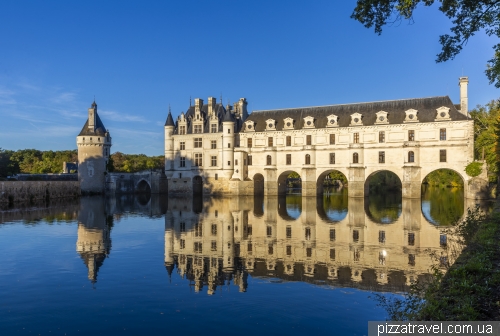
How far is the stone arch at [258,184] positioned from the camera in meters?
50.1

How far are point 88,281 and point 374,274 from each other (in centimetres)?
818

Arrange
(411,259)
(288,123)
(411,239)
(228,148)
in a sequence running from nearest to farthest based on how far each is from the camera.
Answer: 1. (411,259)
2. (411,239)
3. (288,123)
4. (228,148)

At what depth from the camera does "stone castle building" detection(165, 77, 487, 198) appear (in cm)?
3997

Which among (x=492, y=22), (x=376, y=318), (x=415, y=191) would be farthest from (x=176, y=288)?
(x=415, y=191)

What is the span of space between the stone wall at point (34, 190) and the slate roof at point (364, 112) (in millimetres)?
25012

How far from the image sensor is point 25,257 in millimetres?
14477

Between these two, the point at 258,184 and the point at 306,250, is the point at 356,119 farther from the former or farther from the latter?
the point at 306,250

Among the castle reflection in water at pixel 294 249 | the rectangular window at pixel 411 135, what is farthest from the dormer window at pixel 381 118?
the castle reflection in water at pixel 294 249

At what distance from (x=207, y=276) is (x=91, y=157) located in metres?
49.6

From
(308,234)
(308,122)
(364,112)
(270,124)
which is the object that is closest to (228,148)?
(270,124)

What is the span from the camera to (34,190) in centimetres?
4425

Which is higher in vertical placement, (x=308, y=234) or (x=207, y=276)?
(x=308, y=234)

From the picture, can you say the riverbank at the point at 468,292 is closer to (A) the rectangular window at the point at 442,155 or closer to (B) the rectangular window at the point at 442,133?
(A) the rectangular window at the point at 442,155

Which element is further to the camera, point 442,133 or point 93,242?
point 442,133
